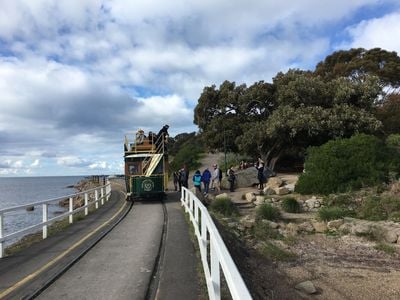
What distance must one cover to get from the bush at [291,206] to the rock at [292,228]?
3.42 m

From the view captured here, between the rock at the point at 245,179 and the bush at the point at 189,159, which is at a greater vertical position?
Result: the bush at the point at 189,159

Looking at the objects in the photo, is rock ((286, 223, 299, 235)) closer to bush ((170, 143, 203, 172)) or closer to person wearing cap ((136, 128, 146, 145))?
person wearing cap ((136, 128, 146, 145))

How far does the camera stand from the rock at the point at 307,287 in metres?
10.5

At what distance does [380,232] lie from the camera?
1709cm

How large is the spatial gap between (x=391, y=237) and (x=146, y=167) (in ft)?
48.3

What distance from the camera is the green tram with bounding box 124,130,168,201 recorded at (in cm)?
2620

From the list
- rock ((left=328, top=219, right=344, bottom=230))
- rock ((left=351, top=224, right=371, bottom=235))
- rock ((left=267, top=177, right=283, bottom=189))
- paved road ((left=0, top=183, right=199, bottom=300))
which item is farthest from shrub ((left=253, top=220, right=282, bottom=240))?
rock ((left=267, top=177, right=283, bottom=189))

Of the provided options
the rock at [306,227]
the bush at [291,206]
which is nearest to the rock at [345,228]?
the rock at [306,227]

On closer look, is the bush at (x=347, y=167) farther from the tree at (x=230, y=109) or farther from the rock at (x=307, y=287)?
the rock at (x=307, y=287)

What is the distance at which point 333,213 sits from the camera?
20.4 m

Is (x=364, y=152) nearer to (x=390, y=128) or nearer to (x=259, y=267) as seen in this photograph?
(x=259, y=267)

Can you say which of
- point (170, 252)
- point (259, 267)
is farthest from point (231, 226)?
point (170, 252)

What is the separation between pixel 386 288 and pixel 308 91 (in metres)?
26.7

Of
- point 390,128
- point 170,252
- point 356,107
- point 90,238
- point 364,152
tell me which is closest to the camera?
point 170,252
